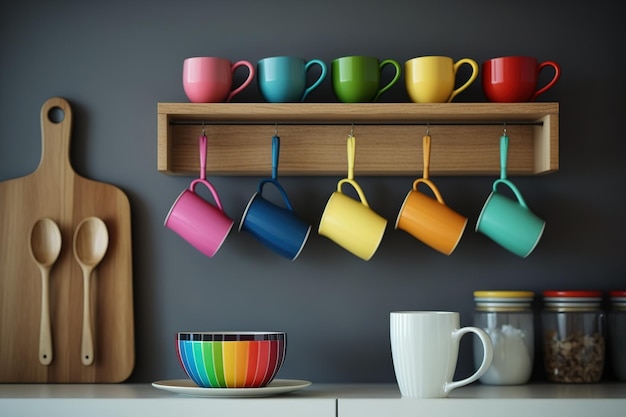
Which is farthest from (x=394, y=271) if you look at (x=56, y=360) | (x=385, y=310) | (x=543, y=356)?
(x=56, y=360)

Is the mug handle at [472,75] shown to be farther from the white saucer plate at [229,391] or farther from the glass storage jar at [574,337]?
the white saucer plate at [229,391]

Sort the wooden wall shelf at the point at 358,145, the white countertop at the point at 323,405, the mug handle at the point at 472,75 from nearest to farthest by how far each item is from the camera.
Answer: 1. the white countertop at the point at 323,405
2. the mug handle at the point at 472,75
3. the wooden wall shelf at the point at 358,145

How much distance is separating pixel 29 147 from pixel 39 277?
0.31m

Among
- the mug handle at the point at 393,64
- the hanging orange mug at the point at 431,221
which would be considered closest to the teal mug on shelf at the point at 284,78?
the mug handle at the point at 393,64

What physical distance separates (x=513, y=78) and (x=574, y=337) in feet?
1.92

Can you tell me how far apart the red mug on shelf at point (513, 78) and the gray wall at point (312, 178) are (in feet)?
0.44

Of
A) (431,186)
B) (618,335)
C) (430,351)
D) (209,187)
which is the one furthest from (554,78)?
(209,187)

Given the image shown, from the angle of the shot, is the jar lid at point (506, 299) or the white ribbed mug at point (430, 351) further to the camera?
the jar lid at point (506, 299)

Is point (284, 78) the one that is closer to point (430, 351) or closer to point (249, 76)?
point (249, 76)

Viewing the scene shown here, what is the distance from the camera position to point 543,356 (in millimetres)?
1989

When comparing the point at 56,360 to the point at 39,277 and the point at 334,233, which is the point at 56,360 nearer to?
the point at 39,277

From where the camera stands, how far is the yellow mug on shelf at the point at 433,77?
1.88 metres

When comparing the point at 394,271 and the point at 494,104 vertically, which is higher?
the point at 494,104

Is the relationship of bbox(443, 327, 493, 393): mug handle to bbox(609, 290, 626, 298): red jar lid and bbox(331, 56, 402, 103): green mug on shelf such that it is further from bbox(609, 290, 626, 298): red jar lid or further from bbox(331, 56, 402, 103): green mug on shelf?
bbox(331, 56, 402, 103): green mug on shelf
